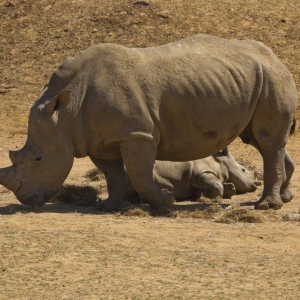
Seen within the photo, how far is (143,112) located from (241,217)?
1731 millimetres

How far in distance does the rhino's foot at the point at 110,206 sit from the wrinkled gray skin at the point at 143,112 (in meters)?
0.02

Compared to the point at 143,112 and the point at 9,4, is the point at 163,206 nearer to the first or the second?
the point at 143,112

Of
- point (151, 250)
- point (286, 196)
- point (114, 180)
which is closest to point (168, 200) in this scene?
point (114, 180)

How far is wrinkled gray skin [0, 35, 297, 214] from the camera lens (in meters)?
12.5

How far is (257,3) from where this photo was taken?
27.1m

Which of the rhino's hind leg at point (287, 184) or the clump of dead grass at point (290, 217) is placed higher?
the clump of dead grass at point (290, 217)

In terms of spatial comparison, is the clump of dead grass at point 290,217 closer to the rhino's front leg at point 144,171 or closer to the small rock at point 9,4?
the rhino's front leg at point 144,171

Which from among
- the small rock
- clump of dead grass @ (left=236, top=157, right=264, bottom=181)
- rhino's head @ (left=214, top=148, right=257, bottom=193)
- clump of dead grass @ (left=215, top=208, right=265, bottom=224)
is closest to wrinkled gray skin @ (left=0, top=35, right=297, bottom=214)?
clump of dead grass @ (left=215, top=208, right=265, bottom=224)

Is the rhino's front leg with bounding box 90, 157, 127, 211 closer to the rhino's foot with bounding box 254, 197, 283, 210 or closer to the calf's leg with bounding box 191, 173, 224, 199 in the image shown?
the calf's leg with bounding box 191, 173, 224, 199

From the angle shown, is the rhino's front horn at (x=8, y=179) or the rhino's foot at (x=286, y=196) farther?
the rhino's foot at (x=286, y=196)

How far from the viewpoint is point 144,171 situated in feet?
41.4

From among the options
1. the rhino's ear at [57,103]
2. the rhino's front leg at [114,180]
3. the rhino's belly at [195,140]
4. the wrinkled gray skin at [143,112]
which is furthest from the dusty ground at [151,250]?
the rhino's ear at [57,103]

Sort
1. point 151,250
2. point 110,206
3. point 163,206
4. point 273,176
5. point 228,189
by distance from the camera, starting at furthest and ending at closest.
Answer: point 228,189
point 273,176
point 110,206
point 163,206
point 151,250

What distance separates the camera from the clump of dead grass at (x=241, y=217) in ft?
40.0
